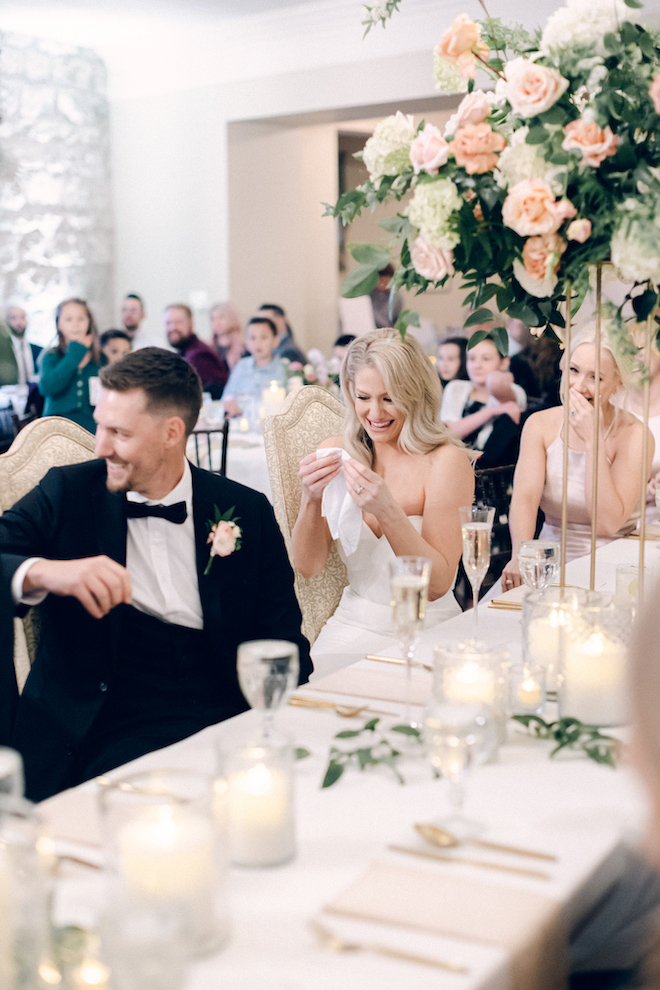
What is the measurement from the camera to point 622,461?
3068mm

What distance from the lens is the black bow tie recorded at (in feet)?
6.82

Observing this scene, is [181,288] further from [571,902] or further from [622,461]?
[571,902]

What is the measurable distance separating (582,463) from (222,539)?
149cm

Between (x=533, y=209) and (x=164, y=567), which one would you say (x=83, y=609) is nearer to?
(x=164, y=567)

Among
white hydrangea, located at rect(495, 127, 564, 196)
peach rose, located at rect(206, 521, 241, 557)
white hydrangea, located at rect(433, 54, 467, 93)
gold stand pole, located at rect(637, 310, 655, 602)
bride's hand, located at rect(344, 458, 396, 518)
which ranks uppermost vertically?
white hydrangea, located at rect(433, 54, 467, 93)

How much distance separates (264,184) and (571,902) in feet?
27.7

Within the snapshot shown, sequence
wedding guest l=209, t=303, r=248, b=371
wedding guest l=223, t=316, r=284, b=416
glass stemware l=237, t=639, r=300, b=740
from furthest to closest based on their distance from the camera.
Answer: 1. wedding guest l=209, t=303, r=248, b=371
2. wedding guest l=223, t=316, r=284, b=416
3. glass stemware l=237, t=639, r=300, b=740

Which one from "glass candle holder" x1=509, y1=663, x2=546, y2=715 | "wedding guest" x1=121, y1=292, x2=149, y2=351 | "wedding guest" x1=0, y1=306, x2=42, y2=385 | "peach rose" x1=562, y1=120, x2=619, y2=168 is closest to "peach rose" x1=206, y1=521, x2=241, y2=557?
"glass candle holder" x1=509, y1=663, x2=546, y2=715

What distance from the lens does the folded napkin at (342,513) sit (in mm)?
2641

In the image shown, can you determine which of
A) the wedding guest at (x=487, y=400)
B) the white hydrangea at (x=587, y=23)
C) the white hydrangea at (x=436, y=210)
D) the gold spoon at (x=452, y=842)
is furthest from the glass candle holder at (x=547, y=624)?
the wedding guest at (x=487, y=400)

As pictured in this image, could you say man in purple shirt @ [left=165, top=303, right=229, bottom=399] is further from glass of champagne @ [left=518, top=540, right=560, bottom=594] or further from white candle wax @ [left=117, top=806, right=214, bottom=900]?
white candle wax @ [left=117, top=806, right=214, bottom=900]

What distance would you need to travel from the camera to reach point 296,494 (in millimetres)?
2918

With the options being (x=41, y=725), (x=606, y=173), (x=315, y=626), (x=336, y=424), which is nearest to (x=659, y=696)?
(x=606, y=173)

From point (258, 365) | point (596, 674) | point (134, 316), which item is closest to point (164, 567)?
point (596, 674)
